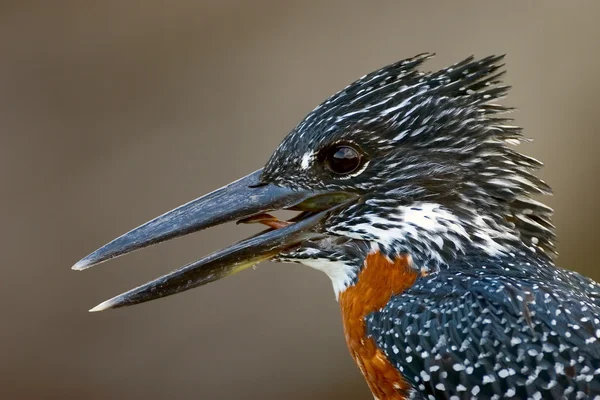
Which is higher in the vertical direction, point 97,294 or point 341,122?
point 341,122

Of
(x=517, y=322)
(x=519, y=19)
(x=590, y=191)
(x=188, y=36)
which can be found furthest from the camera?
(x=590, y=191)

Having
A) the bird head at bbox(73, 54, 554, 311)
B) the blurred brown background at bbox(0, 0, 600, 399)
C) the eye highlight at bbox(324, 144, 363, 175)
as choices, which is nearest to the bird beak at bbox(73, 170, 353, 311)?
the bird head at bbox(73, 54, 554, 311)

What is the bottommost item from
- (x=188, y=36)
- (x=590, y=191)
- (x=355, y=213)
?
(x=590, y=191)

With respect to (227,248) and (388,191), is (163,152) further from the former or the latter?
(388,191)

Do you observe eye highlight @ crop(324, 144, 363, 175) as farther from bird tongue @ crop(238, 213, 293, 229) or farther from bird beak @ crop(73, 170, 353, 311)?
bird tongue @ crop(238, 213, 293, 229)

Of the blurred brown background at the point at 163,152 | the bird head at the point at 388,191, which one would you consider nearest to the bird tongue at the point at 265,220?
the bird head at the point at 388,191

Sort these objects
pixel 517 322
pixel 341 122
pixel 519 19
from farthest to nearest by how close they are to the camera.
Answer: pixel 519 19
pixel 341 122
pixel 517 322

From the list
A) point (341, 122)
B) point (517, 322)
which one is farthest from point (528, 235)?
point (341, 122)

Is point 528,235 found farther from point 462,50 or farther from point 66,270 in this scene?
point 66,270

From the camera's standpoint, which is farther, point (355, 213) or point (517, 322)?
point (355, 213)
